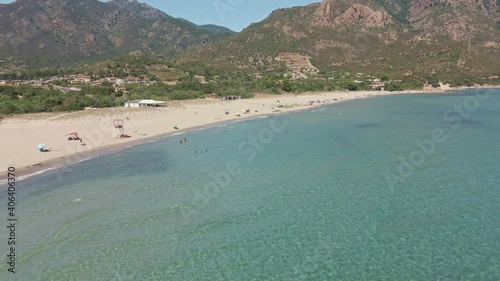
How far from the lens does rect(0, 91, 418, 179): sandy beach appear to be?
110ft

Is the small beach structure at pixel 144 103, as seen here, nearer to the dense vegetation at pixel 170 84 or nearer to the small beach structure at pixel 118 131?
the dense vegetation at pixel 170 84

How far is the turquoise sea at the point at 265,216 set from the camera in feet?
49.3

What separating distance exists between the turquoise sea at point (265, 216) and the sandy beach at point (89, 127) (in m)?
4.00

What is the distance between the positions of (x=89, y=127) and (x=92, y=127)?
398mm

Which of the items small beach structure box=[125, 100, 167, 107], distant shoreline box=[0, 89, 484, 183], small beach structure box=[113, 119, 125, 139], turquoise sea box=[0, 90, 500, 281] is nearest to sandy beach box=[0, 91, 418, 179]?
distant shoreline box=[0, 89, 484, 183]

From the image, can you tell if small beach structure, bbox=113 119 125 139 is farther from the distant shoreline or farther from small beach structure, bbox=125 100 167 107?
small beach structure, bbox=125 100 167 107

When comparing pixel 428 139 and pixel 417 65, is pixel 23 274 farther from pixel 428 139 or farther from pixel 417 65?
pixel 417 65

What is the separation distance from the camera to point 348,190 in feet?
80.2

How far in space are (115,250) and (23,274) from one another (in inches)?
140

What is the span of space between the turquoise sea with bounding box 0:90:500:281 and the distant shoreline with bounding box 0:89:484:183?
2968mm

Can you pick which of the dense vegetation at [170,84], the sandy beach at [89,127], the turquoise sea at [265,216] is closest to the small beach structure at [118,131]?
the sandy beach at [89,127]

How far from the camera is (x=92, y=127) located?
168 feet

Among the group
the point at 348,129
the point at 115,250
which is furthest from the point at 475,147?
the point at 115,250

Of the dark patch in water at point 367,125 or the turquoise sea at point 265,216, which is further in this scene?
the dark patch in water at point 367,125
